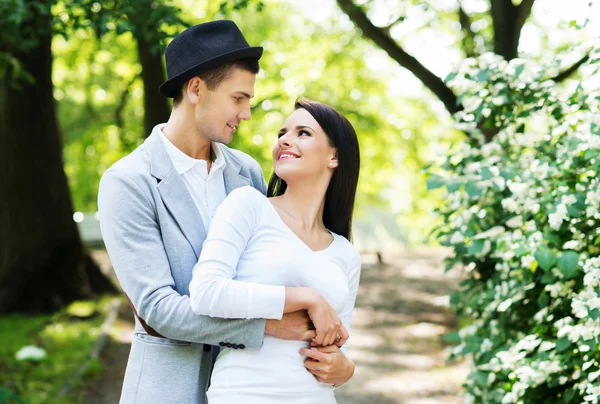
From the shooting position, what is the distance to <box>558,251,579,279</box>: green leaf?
3436mm

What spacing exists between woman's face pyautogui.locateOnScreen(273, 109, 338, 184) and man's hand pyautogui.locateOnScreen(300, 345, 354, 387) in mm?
600

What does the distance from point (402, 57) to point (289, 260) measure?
5087mm

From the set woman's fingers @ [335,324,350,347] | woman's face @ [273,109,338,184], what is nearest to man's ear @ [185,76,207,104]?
woman's face @ [273,109,338,184]

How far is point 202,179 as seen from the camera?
110 inches

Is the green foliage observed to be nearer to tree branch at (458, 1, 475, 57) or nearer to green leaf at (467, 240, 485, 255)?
tree branch at (458, 1, 475, 57)

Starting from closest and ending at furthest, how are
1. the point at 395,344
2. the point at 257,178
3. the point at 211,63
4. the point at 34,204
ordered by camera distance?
the point at 211,63
the point at 257,178
the point at 395,344
the point at 34,204

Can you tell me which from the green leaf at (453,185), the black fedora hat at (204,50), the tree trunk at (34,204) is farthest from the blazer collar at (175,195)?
the tree trunk at (34,204)

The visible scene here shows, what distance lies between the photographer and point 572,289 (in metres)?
3.78

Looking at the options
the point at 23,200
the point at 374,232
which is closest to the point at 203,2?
the point at 23,200

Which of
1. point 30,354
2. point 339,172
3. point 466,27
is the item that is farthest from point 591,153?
point 466,27

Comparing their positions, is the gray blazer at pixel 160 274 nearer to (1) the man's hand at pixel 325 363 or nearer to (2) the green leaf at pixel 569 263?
(1) the man's hand at pixel 325 363

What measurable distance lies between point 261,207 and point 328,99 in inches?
510

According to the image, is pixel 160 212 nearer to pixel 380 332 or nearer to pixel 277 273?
pixel 277 273

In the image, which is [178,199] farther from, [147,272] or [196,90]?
[196,90]
